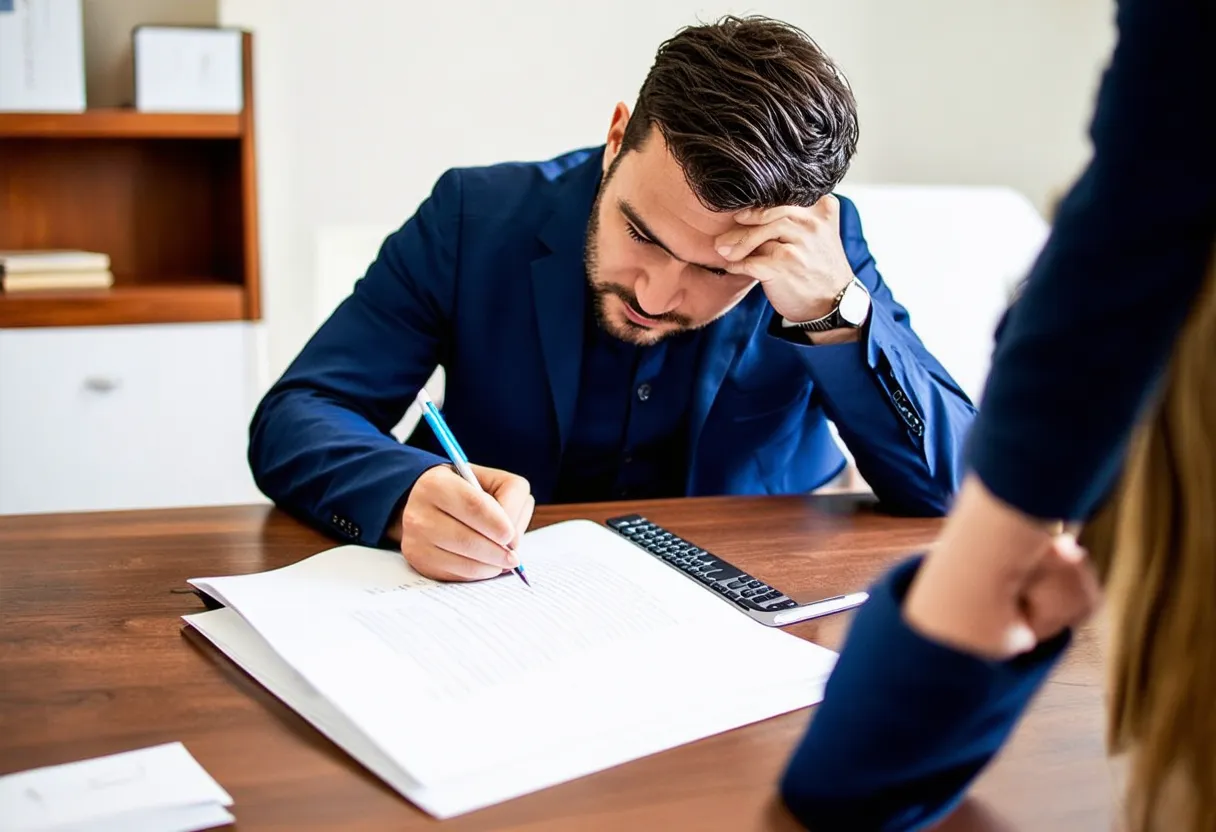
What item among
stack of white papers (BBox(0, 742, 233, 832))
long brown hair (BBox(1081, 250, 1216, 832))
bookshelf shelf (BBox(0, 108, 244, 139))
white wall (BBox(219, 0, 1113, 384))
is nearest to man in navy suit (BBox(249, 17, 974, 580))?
stack of white papers (BBox(0, 742, 233, 832))

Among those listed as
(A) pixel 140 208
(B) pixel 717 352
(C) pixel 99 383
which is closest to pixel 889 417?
(B) pixel 717 352

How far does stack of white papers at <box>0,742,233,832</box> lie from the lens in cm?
70

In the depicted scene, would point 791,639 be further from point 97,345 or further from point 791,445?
point 97,345

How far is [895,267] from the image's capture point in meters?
2.45

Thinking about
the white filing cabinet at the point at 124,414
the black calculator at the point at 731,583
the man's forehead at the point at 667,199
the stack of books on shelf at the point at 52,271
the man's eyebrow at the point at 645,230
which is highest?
the man's forehead at the point at 667,199

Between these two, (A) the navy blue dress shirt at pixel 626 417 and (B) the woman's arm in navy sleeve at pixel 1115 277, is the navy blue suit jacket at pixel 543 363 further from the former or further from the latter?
(B) the woman's arm in navy sleeve at pixel 1115 277

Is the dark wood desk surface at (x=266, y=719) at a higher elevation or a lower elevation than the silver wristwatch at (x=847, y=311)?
lower

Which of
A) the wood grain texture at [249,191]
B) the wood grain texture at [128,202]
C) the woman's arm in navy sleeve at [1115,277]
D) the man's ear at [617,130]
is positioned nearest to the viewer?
the woman's arm in navy sleeve at [1115,277]

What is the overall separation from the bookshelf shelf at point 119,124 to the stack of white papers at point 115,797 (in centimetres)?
212

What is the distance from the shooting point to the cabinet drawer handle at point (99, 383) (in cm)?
265

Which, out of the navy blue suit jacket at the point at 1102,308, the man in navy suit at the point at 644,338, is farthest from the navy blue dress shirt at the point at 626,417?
the navy blue suit jacket at the point at 1102,308

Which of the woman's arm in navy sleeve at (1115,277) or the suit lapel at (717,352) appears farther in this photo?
the suit lapel at (717,352)

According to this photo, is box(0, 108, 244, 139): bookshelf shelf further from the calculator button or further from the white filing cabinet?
the calculator button

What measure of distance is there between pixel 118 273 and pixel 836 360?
79.9 inches
